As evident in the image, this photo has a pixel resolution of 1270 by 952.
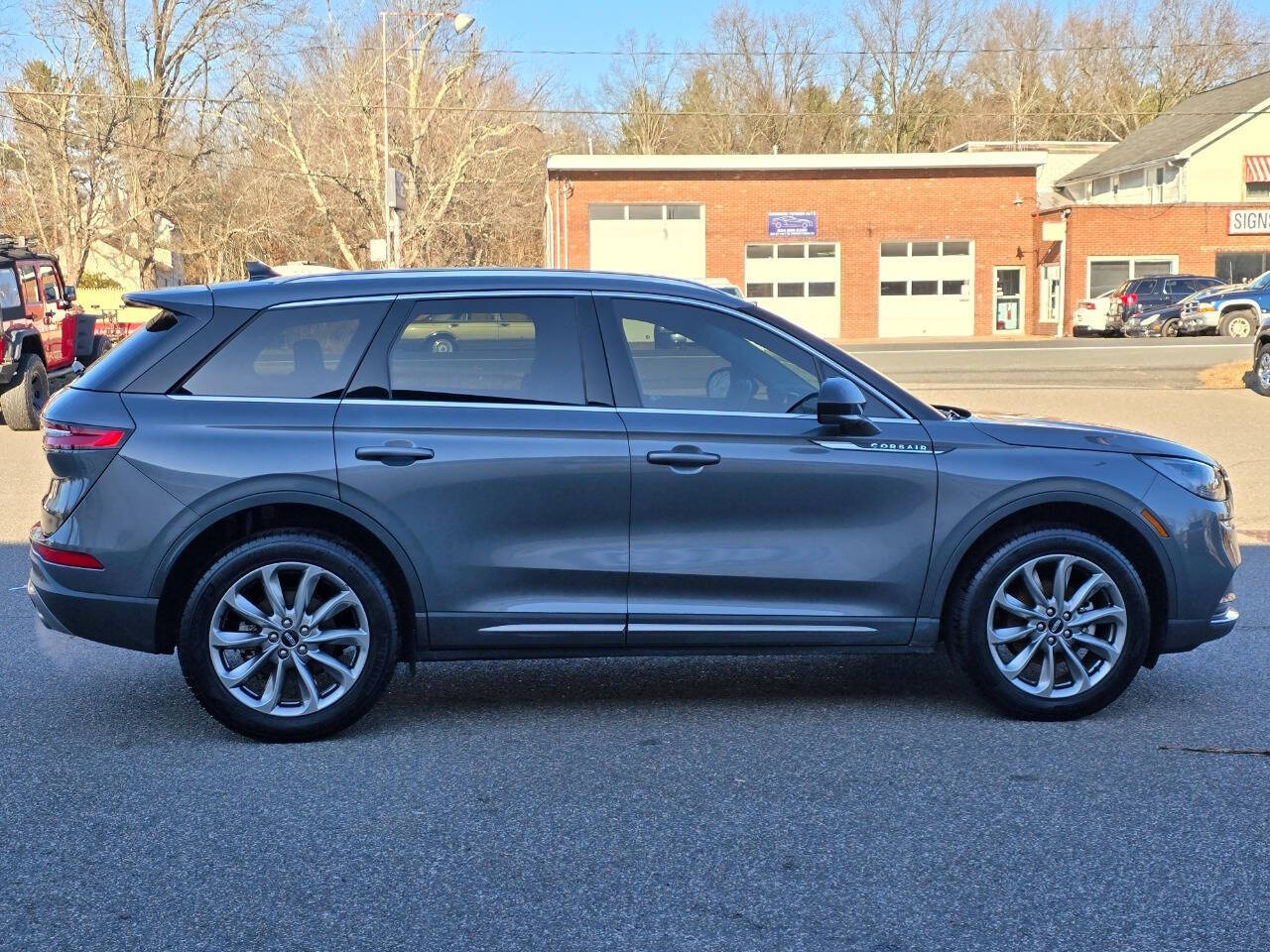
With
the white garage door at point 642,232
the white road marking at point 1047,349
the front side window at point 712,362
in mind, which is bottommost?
the front side window at point 712,362

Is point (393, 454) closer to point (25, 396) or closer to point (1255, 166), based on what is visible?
point (25, 396)

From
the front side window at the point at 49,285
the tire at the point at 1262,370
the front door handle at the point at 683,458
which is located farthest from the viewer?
the tire at the point at 1262,370

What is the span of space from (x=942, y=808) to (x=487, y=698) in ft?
7.01

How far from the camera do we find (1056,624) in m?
5.42

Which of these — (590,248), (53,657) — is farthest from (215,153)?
(53,657)

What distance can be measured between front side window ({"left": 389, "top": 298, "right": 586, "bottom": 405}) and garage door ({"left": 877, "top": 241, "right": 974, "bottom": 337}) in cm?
4672

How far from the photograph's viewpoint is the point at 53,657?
675 cm

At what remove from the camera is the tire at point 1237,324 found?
3784cm

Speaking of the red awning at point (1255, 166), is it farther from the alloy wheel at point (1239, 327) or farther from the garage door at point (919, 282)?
the alloy wheel at point (1239, 327)

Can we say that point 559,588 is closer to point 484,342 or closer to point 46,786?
point 484,342

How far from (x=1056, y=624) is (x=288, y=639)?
9.24ft

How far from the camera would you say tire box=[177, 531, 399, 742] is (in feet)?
16.8

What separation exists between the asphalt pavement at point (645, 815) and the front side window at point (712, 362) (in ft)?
4.06

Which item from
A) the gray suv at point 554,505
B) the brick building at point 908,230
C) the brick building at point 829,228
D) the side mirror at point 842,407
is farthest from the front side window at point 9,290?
the brick building at point 829,228
